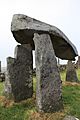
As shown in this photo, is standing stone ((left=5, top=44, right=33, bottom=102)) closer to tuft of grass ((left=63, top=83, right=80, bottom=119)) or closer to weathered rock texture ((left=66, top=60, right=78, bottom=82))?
tuft of grass ((left=63, top=83, right=80, bottom=119))

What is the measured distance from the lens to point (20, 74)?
57.2 feet

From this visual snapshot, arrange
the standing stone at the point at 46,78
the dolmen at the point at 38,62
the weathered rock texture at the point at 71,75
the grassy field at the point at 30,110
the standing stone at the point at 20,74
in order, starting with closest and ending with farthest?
the grassy field at the point at 30,110
the standing stone at the point at 46,78
the dolmen at the point at 38,62
the standing stone at the point at 20,74
the weathered rock texture at the point at 71,75

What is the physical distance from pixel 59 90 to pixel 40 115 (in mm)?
1575

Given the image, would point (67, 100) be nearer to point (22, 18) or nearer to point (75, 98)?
point (75, 98)

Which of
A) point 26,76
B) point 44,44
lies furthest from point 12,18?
point 26,76

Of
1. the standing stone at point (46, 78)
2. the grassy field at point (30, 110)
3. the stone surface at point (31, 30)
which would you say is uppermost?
the stone surface at point (31, 30)

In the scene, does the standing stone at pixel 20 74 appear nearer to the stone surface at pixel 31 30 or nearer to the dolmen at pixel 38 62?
the dolmen at pixel 38 62

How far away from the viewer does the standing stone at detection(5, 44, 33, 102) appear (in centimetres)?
1728

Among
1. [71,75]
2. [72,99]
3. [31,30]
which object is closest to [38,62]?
[31,30]

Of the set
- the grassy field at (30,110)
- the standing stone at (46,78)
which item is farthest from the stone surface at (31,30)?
the grassy field at (30,110)

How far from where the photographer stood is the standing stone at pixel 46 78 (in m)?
14.9

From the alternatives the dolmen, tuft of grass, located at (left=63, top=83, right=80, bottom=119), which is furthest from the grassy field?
the dolmen

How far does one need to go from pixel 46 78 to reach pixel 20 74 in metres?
2.80

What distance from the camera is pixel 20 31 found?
16.1 meters
